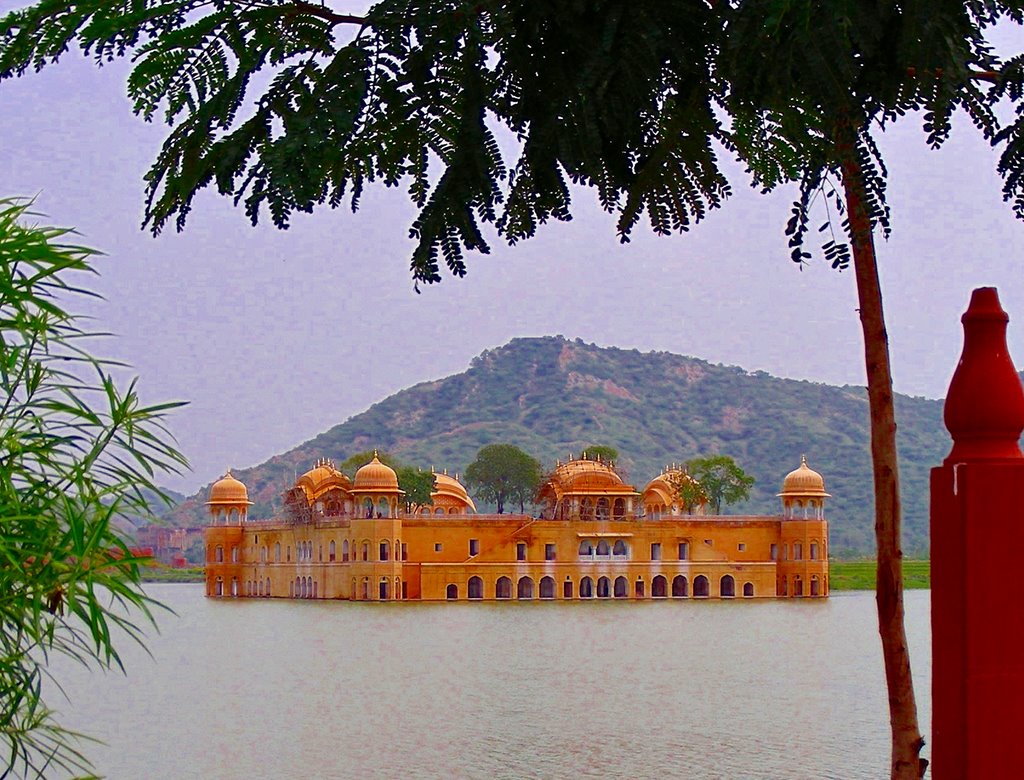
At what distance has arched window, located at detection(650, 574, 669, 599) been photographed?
1754 inches

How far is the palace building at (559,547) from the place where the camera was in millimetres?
42469

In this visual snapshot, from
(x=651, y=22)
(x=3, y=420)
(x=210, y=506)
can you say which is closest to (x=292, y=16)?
(x=651, y=22)

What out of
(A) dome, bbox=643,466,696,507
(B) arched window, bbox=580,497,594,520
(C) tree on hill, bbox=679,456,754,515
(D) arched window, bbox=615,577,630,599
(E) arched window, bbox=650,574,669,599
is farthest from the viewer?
(C) tree on hill, bbox=679,456,754,515

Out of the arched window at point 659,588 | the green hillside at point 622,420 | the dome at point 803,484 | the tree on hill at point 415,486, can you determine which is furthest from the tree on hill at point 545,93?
the green hillside at point 622,420

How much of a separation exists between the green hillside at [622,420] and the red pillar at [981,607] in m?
83.9

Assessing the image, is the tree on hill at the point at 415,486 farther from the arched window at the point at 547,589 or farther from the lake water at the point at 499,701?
the lake water at the point at 499,701

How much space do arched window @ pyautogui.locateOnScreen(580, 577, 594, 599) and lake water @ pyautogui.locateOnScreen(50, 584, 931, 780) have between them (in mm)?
9172

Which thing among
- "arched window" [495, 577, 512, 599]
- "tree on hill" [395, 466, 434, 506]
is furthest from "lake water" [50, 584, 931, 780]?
"tree on hill" [395, 466, 434, 506]

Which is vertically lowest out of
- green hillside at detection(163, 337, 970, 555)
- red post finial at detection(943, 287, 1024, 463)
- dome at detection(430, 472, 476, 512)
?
red post finial at detection(943, 287, 1024, 463)

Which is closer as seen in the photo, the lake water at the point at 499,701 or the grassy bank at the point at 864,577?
the lake water at the point at 499,701

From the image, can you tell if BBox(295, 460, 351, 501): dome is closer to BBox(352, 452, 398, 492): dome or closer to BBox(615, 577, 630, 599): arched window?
BBox(352, 452, 398, 492): dome

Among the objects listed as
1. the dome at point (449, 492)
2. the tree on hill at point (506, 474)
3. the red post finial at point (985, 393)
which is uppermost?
the tree on hill at point (506, 474)

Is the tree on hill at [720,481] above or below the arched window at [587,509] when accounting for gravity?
above

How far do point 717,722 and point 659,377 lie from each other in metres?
98.0
